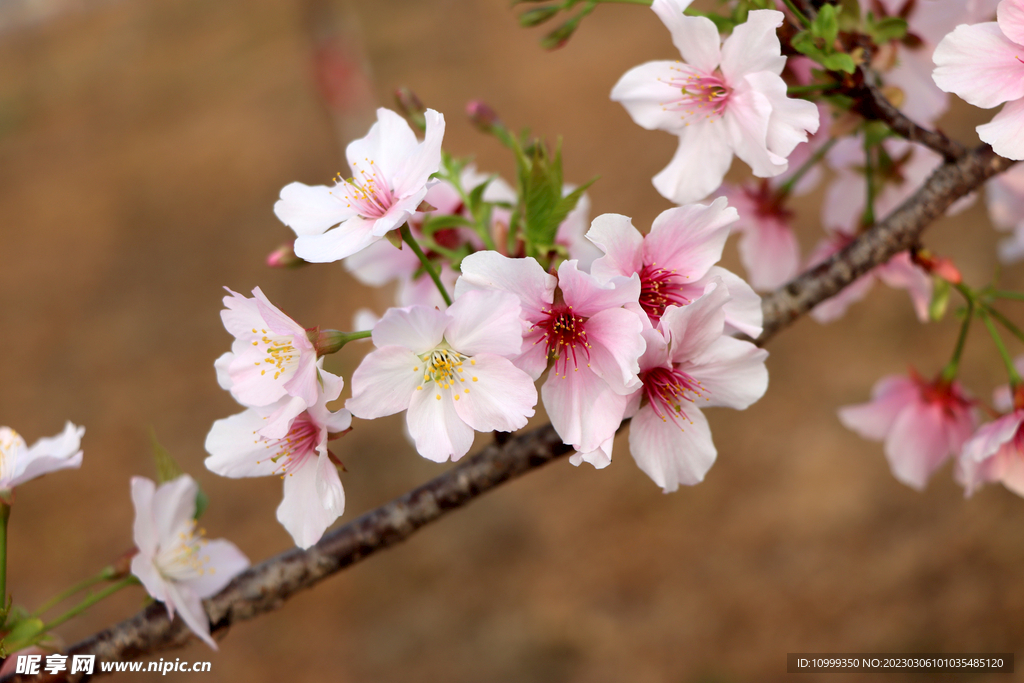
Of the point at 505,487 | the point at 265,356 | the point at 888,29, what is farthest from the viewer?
the point at 505,487

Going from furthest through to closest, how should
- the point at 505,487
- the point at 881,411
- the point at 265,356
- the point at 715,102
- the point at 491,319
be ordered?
1. the point at 505,487
2. the point at 881,411
3. the point at 715,102
4. the point at 265,356
5. the point at 491,319

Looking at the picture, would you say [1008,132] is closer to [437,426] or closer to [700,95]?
[700,95]

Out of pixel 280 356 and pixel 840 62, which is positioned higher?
pixel 840 62

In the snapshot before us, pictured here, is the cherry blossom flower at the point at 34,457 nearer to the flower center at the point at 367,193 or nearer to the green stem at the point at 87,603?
the green stem at the point at 87,603

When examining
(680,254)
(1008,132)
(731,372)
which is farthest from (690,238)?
(1008,132)

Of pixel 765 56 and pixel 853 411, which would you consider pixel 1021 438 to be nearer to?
pixel 853 411

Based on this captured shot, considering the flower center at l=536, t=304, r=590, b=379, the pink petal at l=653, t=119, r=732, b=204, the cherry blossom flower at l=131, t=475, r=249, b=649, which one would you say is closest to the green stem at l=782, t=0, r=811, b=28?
the pink petal at l=653, t=119, r=732, b=204

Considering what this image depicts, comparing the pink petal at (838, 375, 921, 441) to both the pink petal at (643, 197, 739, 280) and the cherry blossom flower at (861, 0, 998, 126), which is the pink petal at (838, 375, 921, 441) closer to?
the cherry blossom flower at (861, 0, 998, 126)
